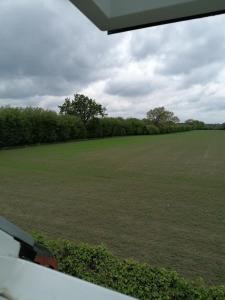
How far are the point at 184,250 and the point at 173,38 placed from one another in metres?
2.76

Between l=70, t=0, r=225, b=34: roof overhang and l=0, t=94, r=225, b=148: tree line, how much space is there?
52.2 ft

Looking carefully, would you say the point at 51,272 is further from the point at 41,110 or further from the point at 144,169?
the point at 41,110

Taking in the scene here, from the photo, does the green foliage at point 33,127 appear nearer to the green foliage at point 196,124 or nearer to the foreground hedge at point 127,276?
the foreground hedge at point 127,276

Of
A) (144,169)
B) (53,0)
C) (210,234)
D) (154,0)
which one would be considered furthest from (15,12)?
Result: (144,169)

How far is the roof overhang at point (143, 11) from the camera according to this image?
1.83 metres

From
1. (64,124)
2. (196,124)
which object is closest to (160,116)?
(196,124)

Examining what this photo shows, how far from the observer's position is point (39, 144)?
20031 mm

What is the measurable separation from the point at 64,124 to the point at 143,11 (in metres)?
21.5

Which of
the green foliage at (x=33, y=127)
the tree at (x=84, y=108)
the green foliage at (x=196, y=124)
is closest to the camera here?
the green foliage at (x=33, y=127)

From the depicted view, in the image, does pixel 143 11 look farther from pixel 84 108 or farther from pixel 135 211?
pixel 84 108

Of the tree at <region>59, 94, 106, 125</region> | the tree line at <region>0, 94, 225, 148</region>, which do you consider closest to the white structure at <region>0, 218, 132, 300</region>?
the tree line at <region>0, 94, 225, 148</region>

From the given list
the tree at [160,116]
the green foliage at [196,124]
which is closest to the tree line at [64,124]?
the tree at [160,116]

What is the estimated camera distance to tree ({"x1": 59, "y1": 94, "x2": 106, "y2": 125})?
1166 inches

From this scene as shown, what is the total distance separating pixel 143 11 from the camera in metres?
1.93
